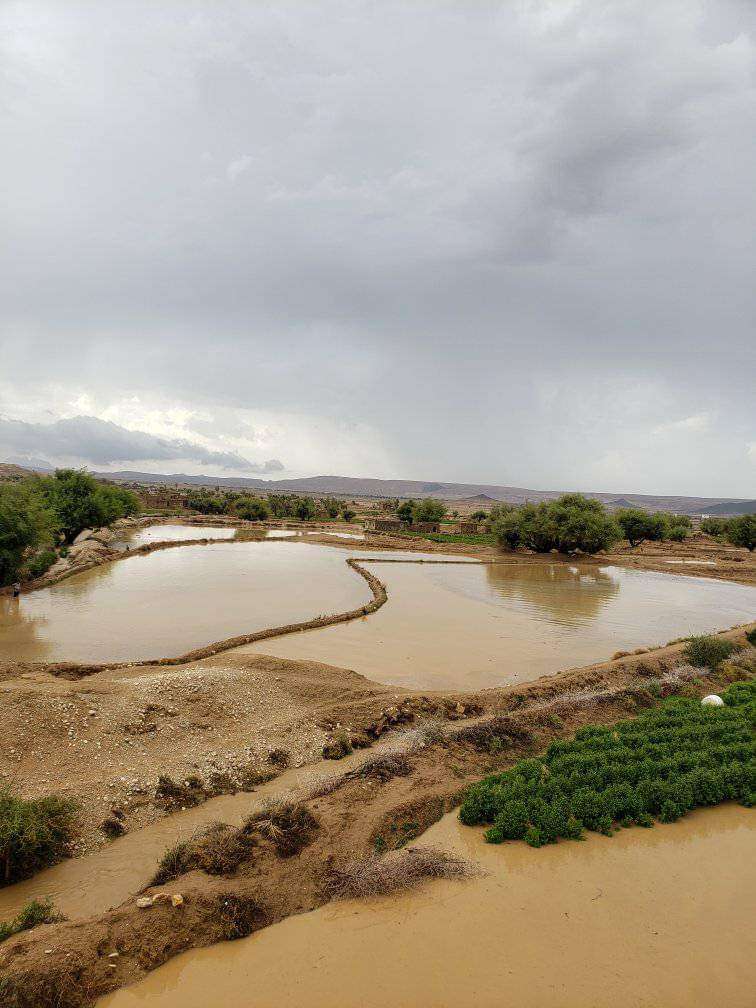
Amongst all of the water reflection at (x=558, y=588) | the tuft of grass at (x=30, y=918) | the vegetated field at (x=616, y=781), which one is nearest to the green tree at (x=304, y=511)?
the water reflection at (x=558, y=588)

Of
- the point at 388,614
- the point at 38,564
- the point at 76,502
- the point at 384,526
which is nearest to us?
the point at 388,614

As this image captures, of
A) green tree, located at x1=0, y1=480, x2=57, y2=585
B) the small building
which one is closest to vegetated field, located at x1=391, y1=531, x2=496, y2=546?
the small building

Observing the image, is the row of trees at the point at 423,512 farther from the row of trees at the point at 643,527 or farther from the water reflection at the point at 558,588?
the water reflection at the point at 558,588

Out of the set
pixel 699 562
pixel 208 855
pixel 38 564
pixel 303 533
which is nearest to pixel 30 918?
pixel 208 855

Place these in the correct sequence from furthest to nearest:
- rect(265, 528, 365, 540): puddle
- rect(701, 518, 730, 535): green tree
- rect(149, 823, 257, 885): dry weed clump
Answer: rect(701, 518, 730, 535): green tree → rect(265, 528, 365, 540): puddle → rect(149, 823, 257, 885): dry weed clump

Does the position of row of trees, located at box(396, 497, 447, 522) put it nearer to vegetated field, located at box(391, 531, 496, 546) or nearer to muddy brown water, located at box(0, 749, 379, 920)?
vegetated field, located at box(391, 531, 496, 546)

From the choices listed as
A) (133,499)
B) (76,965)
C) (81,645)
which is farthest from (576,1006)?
(133,499)

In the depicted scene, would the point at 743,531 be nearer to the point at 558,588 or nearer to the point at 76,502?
the point at 558,588
